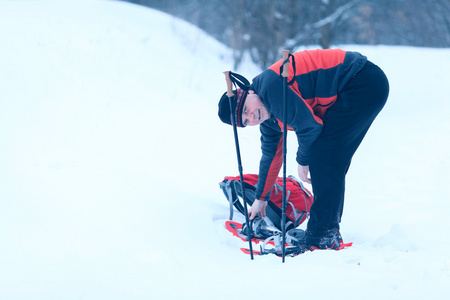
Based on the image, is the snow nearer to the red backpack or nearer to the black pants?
the red backpack

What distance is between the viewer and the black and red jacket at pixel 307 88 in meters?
2.13

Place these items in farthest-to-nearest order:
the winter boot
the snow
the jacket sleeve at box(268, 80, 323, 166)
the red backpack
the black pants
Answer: the red backpack, the winter boot, the black pants, the jacket sleeve at box(268, 80, 323, 166), the snow

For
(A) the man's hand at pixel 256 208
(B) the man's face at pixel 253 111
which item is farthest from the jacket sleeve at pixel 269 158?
(B) the man's face at pixel 253 111

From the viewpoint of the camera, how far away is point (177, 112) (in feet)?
16.8

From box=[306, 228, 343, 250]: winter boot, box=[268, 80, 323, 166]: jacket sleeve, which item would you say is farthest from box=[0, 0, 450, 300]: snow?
box=[268, 80, 323, 166]: jacket sleeve

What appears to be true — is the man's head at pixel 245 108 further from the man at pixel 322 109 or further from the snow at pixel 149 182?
the snow at pixel 149 182

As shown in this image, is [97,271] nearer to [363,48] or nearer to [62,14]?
[62,14]

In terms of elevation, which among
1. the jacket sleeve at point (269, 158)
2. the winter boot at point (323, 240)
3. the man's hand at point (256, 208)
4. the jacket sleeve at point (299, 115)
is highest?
the jacket sleeve at point (299, 115)

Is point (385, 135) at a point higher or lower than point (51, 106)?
lower

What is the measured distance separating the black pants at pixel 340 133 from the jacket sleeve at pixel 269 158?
292mm

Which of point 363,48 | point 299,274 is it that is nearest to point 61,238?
point 299,274

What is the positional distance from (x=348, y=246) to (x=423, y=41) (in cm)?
1975

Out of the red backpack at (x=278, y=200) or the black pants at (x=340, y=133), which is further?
the red backpack at (x=278, y=200)

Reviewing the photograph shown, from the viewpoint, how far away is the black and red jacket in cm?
213
